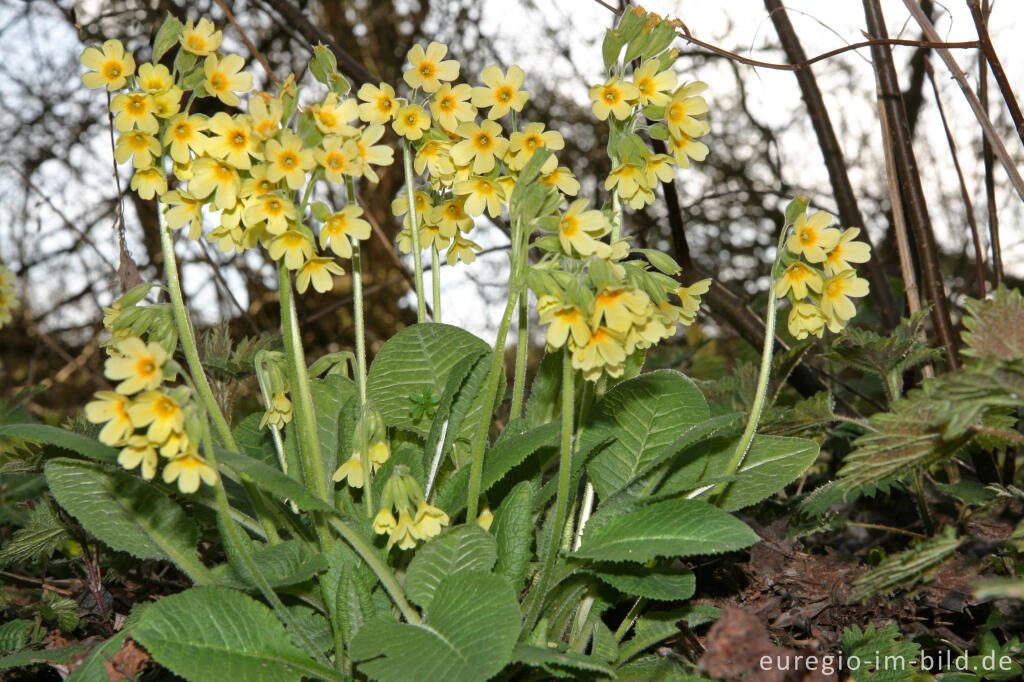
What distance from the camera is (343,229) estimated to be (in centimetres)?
160

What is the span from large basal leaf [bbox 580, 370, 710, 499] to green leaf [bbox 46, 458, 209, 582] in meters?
0.85

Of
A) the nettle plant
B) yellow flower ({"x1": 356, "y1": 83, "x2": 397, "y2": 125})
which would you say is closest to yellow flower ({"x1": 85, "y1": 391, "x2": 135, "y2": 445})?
the nettle plant

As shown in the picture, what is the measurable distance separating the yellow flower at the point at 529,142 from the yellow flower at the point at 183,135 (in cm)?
58

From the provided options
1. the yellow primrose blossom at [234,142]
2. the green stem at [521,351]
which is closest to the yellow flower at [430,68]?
the yellow primrose blossom at [234,142]

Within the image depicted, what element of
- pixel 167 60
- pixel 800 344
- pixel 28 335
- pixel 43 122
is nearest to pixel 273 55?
pixel 167 60

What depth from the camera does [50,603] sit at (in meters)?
2.14

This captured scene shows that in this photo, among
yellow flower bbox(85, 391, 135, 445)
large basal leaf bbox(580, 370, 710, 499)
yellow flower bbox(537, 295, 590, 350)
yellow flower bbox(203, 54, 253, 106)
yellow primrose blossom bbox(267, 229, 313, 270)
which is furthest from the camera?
large basal leaf bbox(580, 370, 710, 499)

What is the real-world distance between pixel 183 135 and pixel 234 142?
0.18 meters

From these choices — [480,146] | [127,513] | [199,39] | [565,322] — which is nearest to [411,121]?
[480,146]

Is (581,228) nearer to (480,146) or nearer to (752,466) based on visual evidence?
(480,146)

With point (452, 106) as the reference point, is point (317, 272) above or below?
below

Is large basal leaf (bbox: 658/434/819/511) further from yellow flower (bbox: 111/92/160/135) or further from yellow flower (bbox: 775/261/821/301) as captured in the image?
yellow flower (bbox: 111/92/160/135)

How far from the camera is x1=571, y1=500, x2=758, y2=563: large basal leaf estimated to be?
1448 mm

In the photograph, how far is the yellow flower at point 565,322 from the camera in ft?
4.55
